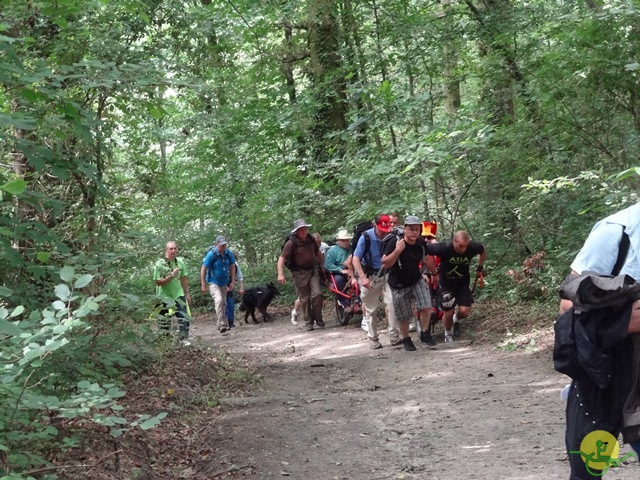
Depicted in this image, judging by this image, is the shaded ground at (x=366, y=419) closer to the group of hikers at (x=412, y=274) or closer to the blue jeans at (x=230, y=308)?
the group of hikers at (x=412, y=274)

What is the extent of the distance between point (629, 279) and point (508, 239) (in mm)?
11660

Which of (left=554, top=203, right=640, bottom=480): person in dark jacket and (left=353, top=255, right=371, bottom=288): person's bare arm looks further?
(left=353, top=255, right=371, bottom=288): person's bare arm

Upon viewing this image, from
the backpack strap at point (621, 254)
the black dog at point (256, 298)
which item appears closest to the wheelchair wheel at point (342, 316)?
the black dog at point (256, 298)

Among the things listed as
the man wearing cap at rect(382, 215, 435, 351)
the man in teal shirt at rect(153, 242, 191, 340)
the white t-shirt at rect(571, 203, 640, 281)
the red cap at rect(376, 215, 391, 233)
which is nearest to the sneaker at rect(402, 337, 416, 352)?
the man wearing cap at rect(382, 215, 435, 351)

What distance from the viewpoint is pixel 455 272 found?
1144 centimetres

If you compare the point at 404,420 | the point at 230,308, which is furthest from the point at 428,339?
the point at 230,308

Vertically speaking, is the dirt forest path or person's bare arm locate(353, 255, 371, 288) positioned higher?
person's bare arm locate(353, 255, 371, 288)

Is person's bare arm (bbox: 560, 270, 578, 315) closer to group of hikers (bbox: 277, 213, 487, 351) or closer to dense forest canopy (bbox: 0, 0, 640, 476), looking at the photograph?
dense forest canopy (bbox: 0, 0, 640, 476)

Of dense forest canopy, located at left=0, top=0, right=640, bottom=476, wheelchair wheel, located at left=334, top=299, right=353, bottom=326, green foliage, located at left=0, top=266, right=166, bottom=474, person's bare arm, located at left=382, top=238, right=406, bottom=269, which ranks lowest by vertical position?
wheelchair wheel, located at left=334, top=299, right=353, bottom=326

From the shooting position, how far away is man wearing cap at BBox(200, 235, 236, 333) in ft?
49.4

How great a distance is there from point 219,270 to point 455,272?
5748mm

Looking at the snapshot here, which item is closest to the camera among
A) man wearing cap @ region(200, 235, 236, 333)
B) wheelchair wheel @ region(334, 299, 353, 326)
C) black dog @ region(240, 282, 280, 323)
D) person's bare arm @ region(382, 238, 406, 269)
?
person's bare arm @ region(382, 238, 406, 269)

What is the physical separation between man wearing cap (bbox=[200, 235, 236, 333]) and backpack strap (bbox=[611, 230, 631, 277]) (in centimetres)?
1204

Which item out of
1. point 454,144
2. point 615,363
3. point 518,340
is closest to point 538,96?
point 454,144
